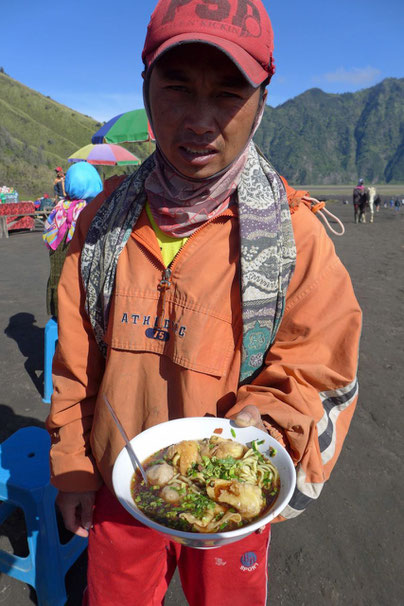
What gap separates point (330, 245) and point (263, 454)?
0.70 meters

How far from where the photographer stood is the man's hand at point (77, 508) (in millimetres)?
1581

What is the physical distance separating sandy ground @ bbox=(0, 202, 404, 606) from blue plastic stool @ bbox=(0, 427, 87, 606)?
7.7 inches

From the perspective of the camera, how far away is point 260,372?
1440mm

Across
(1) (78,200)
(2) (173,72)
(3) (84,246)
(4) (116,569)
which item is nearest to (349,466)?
(4) (116,569)

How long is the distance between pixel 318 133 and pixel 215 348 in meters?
197

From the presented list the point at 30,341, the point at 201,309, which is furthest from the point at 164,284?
the point at 30,341

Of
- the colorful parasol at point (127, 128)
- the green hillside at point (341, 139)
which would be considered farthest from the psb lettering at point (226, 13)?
the green hillside at point (341, 139)

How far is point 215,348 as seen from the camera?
138 cm

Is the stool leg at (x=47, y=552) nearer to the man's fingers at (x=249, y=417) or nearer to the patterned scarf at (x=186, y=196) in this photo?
the man's fingers at (x=249, y=417)

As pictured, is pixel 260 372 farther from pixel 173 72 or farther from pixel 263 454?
pixel 173 72

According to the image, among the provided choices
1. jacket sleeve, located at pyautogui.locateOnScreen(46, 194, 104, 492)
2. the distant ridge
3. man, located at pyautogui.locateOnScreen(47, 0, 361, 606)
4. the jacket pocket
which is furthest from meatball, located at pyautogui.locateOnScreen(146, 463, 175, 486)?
the distant ridge

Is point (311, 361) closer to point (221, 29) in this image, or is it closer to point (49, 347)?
point (221, 29)

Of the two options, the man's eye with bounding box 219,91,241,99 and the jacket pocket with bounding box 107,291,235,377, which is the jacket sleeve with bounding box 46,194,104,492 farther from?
the man's eye with bounding box 219,91,241,99

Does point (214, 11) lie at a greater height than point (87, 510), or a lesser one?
greater
